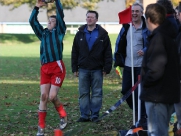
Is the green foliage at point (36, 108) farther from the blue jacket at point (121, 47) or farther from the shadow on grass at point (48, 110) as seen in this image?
the blue jacket at point (121, 47)

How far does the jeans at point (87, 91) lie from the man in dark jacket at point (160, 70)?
4.61 meters

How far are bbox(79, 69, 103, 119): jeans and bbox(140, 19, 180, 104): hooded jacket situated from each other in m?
4.70

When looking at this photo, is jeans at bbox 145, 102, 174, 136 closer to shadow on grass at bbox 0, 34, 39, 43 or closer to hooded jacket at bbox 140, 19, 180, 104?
hooded jacket at bbox 140, 19, 180, 104

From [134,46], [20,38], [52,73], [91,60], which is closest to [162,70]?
[52,73]

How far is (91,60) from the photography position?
11.4 m

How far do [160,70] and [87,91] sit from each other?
16.6 feet

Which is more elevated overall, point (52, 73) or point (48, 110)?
point (52, 73)

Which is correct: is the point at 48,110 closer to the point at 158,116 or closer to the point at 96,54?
the point at 96,54

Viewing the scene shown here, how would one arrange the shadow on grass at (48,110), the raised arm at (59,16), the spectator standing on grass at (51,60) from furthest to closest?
the shadow on grass at (48,110) < the raised arm at (59,16) < the spectator standing on grass at (51,60)

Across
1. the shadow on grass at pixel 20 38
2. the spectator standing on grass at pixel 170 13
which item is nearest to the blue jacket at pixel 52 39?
the spectator standing on grass at pixel 170 13

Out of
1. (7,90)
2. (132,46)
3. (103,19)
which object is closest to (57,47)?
(132,46)

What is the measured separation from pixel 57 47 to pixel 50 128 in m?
1.50

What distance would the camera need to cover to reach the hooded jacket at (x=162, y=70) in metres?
6.75

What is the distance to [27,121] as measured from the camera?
1136 centimetres
